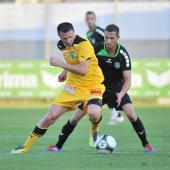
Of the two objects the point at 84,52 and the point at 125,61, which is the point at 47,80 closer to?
the point at 125,61

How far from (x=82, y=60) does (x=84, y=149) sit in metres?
1.89

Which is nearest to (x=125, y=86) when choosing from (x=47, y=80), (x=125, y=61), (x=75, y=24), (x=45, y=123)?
(x=125, y=61)

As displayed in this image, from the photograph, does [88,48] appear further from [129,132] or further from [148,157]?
[129,132]

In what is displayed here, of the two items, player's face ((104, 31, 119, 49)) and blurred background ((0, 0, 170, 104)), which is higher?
player's face ((104, 31, 119, 49))

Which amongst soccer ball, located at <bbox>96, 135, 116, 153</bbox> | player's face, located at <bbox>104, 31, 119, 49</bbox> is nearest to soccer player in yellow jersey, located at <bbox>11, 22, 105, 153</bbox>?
soccer ball, located at <bbox>96, 135, 116, 153</bbox>

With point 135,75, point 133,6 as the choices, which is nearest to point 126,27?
point 133,6

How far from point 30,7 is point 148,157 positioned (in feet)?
56.2

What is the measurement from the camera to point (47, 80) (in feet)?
82.2

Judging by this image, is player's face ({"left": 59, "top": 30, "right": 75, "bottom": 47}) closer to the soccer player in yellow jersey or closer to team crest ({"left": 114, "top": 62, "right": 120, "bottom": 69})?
the soccer player in yellow jersey

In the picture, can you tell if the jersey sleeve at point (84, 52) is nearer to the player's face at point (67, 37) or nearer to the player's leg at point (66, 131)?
the player's face at point (67, 37)

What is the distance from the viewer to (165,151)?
1159cm

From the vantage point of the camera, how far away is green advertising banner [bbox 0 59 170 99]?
81.6 feet

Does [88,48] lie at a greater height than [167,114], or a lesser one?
greater

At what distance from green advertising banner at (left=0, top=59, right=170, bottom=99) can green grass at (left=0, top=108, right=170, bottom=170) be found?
4687 mm
